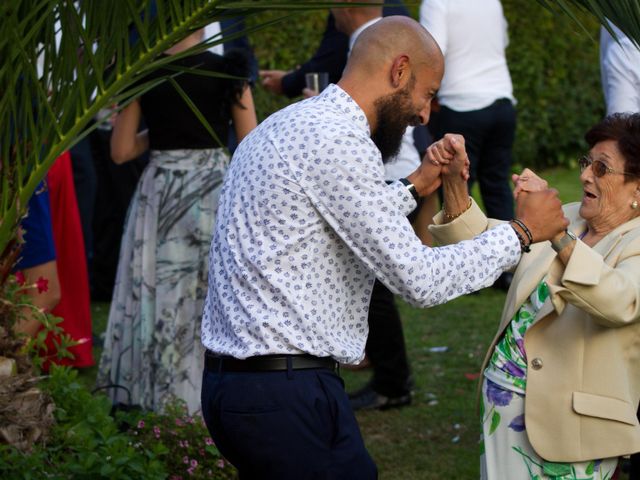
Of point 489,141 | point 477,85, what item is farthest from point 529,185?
point 489,141

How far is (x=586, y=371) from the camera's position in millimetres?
3555

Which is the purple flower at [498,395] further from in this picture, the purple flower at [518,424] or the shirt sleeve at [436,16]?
the shirt sleeve at [436,16]

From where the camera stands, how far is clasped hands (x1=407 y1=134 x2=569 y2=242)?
→ 3174mm

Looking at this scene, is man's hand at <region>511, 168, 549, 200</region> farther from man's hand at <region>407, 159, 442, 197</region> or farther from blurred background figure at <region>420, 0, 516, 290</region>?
blurred background figure at <region>420, 0, 516, 290</region>

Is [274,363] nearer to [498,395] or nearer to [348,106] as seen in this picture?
[348,106]

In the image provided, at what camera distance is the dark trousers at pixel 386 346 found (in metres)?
5.86

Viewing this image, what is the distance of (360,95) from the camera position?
3105 millimetres

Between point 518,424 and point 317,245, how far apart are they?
1104mm

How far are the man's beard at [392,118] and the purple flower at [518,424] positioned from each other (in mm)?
1027

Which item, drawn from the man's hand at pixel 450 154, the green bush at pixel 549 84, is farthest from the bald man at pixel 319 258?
the green bush at pixel 549 84

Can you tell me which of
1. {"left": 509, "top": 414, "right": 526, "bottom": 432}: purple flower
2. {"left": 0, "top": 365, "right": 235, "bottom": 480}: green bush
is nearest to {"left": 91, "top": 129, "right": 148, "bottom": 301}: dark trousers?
{"left": 0, "top": 365, "right": 235, "bottom": 480}: green bush

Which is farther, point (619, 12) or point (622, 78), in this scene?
point (622, 78)

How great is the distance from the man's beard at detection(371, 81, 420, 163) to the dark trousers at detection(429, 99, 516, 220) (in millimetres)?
4928

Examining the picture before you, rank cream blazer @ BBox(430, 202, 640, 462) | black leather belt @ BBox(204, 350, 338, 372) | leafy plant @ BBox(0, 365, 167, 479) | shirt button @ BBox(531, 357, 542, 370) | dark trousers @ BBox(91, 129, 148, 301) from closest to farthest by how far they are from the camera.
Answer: black leather belt @ BBox(204, 350, 338, 372), cream blazer @ BBox(430, 202, 640, 462), shirt button @ BBox(531, 357, 542, 370), leafy plant @ BBox(0, 365, 167, 479), dark trousers @ BBox(91, 129, 148, 301)
